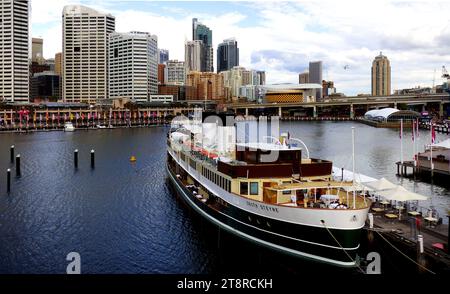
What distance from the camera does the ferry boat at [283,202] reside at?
1045 inches

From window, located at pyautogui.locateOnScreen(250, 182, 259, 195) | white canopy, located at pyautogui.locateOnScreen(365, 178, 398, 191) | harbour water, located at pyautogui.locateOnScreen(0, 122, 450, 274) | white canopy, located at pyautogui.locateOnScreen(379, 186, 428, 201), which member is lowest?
harbour water, located at pyautogui.locateOnScreen(0, 122, 450, 274)

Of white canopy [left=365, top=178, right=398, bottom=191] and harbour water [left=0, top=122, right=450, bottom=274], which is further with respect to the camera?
white canopy [left=365, top=178, right=398, bottom=191]

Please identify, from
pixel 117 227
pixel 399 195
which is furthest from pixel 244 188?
pixel 117 227

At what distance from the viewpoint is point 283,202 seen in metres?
30.6

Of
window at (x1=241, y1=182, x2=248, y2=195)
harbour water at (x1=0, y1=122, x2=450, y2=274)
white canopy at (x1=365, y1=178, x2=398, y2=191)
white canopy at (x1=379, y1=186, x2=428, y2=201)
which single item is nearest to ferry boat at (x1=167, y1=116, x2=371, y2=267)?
window at (x1=241, y1=182, x2=248, y2=195)

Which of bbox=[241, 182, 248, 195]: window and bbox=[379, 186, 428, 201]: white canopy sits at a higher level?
bbox=[241, 182, 248, 195]: window

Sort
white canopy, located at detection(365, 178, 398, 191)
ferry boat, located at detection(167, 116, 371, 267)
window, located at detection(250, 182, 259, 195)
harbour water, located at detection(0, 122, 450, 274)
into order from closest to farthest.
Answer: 1. ferry boat, located at detection(167, 116, 371, 267)
2. harbour water, located at detection(0, 122, 450, 274)
3. window, located at detection(250, 182, 259, 195)
4. white canopy, located at detection(365, 178, 398, 191)

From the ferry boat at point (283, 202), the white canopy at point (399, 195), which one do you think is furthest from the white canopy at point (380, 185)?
the ferry boat at point (283, 202)

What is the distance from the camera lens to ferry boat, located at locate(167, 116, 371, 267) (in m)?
26.5

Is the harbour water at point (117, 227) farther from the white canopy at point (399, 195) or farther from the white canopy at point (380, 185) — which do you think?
the white canopy at point (399, 195)

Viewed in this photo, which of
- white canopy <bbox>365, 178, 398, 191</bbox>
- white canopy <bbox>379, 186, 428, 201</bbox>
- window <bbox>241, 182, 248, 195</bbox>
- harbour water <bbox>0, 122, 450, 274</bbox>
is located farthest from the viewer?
white canopy <bbox>365, 178, 398, 191</bbox>

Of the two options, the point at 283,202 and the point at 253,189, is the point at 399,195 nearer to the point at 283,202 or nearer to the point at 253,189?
the point at 283,202

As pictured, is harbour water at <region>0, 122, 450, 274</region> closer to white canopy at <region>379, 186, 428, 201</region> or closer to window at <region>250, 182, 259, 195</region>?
window at <region>250, 182, 259, 195</region>
